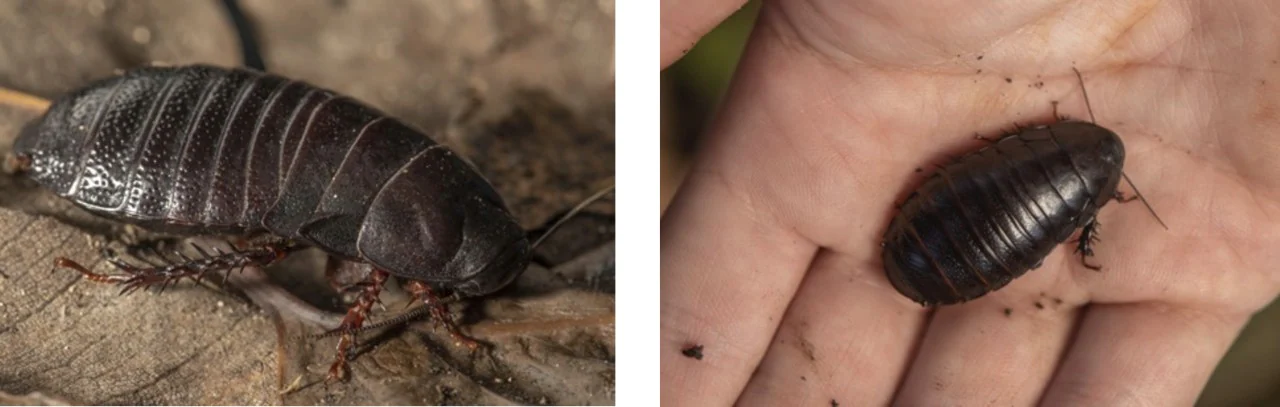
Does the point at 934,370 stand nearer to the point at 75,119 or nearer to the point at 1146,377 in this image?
the point at 1146,377

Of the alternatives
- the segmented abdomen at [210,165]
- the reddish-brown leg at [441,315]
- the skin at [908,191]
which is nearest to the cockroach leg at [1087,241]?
the skin at [908,191]

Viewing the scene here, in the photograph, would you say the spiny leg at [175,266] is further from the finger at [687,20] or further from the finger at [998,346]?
the finger at [998,346]

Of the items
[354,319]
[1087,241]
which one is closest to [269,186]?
[354,319]

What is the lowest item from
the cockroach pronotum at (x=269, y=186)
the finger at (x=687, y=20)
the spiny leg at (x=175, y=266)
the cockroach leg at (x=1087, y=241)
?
the cockroach leg at (x=1087, y=241)

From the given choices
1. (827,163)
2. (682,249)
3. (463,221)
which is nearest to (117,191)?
(463,221)

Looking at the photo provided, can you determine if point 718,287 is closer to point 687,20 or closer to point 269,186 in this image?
point 687,20

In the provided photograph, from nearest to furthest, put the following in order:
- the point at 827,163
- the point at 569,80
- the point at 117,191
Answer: the point at 117,191 < the point at 827,163 < the point at 569,80
